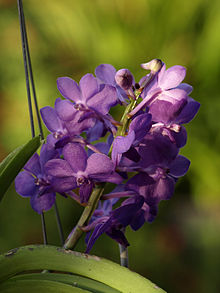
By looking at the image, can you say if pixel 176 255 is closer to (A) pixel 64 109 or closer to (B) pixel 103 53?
(B) pixel 103 53

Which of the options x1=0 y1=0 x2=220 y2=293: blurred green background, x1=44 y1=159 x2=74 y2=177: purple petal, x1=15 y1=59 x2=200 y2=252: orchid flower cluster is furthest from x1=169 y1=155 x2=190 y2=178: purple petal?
x1=0 y1=0 x2=220 y2=293: blurred green background

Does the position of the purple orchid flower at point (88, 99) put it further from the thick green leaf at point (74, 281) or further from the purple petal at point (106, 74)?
the thick green leaf at point (74, 281)

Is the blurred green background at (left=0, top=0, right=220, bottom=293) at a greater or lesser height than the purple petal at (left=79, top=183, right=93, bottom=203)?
lesser

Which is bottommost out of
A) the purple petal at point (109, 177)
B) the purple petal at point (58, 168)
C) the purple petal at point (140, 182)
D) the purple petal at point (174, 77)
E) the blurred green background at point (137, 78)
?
the blurred green background at point (137, 78)

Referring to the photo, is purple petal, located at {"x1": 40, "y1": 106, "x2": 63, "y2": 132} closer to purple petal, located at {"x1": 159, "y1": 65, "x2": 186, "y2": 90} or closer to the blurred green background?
purple petal, located at {"x1": 159, "y1": 65, "x2": 186, "y2": 90}

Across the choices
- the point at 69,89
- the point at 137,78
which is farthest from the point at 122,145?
the point at 137,78

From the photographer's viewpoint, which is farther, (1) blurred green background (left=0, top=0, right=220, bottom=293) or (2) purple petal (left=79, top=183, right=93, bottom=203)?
(1) blurred green background (left=0, top=0, right=220, bottom=293)

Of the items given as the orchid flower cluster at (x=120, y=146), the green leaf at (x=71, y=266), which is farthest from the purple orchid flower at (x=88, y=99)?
the green leaf at (x=71, y=266)
